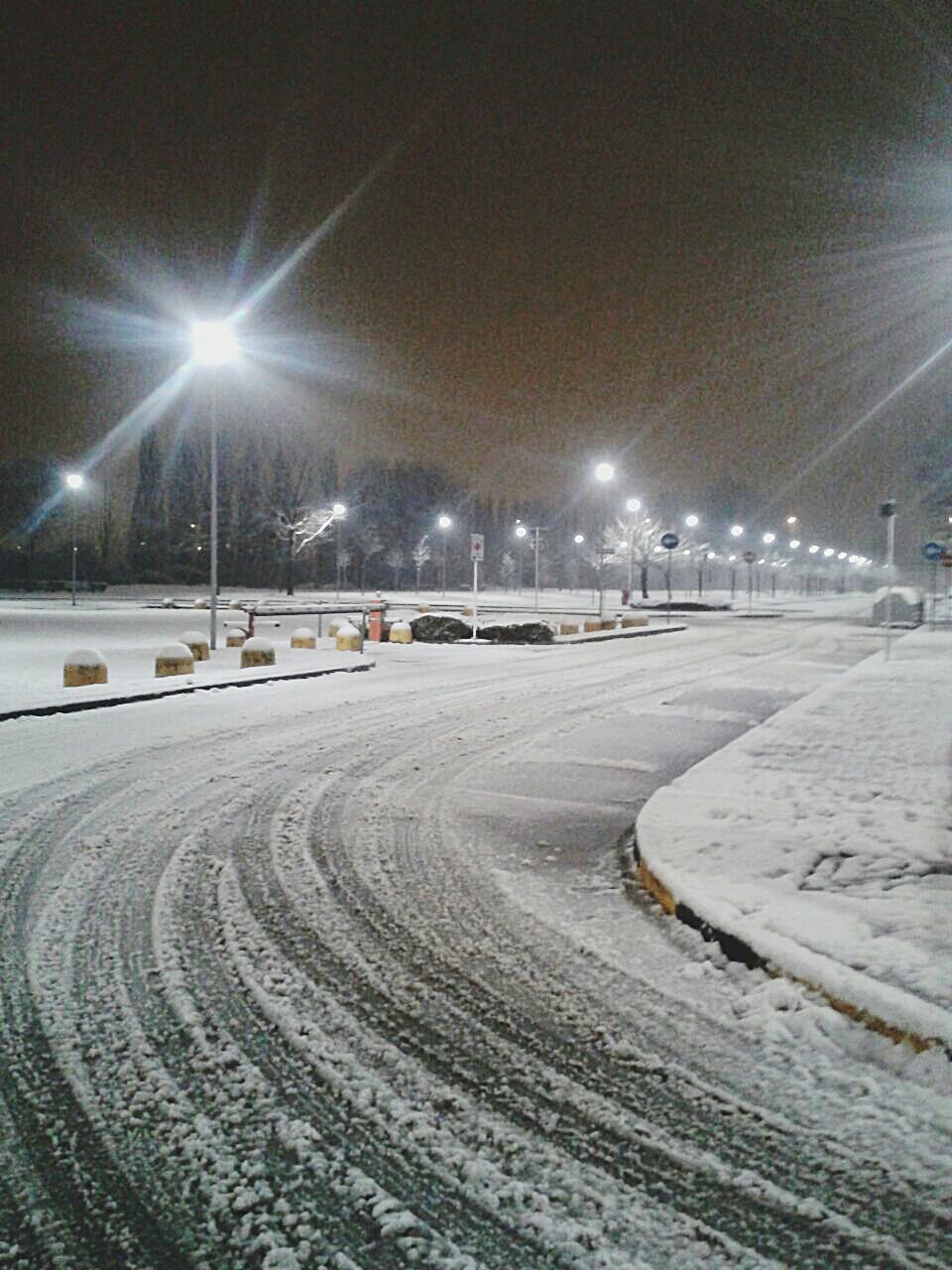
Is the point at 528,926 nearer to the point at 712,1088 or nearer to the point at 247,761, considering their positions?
the point at 712,1088

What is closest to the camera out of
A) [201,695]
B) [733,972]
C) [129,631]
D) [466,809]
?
[733,972]

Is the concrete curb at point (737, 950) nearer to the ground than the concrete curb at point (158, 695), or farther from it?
nearer to the ground

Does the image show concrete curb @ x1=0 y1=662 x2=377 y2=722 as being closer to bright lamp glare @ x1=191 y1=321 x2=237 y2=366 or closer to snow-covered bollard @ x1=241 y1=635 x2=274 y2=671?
snow-covered bollard @ x1=241 y1=635 x2=274 y2=671

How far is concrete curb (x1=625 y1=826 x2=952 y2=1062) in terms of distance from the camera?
3633mm

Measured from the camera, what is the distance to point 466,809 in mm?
7637

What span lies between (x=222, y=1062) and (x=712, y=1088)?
71.9 inches

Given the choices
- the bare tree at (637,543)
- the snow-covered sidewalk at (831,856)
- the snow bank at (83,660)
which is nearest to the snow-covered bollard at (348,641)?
the snow bank at (83,660)

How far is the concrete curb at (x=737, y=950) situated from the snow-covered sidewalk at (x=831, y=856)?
2 cm

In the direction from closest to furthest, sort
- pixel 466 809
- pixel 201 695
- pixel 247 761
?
1. pixel 466 809
2. pixel 247 761
3. pixel 201 695

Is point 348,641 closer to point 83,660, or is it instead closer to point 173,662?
point 173,662

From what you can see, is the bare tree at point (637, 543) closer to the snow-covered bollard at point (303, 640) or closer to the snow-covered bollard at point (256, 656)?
the snow-covered bollard at point (303, 640)

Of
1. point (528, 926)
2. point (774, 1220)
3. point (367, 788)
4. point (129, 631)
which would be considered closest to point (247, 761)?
point (367, 788)

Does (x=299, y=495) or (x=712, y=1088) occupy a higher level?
(x=299, y=495)

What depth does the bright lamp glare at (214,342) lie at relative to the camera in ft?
65.7
